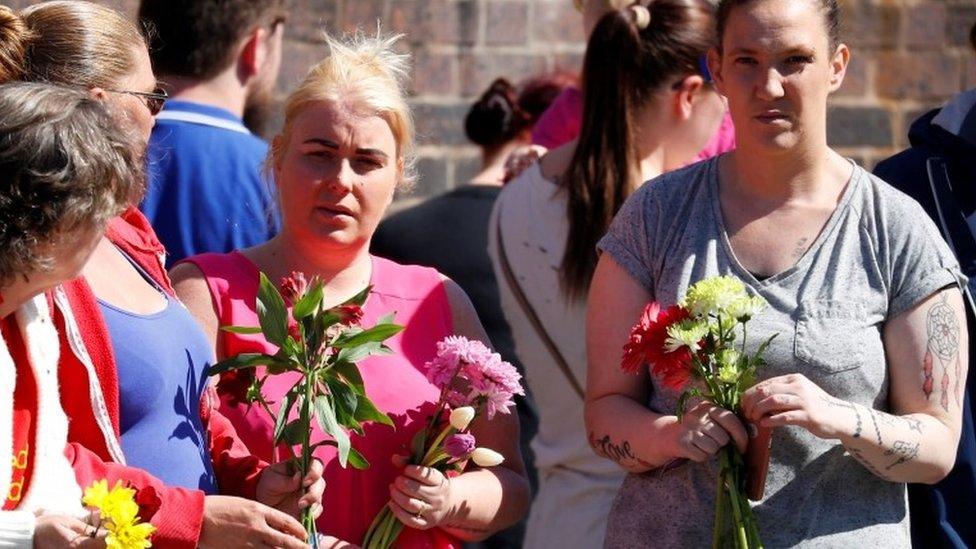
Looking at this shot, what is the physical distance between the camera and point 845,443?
2.99 metres

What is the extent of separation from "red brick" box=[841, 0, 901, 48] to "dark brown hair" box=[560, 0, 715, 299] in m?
3.02

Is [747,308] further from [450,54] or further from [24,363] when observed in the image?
[450,54]

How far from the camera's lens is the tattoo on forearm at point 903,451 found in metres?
3.01

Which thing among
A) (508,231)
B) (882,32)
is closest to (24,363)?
(508,231)

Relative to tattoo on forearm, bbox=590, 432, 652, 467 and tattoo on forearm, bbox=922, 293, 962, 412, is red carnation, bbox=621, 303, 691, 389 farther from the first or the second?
tattoo on forearm, bbox=922, 293, 962, 412

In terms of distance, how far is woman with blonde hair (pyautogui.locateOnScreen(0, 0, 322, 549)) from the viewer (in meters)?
2.60

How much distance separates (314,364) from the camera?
281 cm

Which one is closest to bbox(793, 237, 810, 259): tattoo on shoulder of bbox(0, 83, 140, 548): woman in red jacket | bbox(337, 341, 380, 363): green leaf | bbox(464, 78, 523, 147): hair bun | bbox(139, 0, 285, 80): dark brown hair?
bbox(337, 341, 380, 363): green leaf

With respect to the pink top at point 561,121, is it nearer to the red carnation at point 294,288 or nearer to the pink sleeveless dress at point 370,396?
the pink sleeveless dress at point 370,396

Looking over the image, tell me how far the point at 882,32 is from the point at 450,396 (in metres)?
4.62

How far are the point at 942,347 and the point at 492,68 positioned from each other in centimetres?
343

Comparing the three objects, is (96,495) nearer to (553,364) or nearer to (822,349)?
(822,349)

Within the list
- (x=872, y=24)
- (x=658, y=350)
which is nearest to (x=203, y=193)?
(x=658, y=350)

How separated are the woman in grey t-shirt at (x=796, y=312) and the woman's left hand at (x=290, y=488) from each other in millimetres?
641
